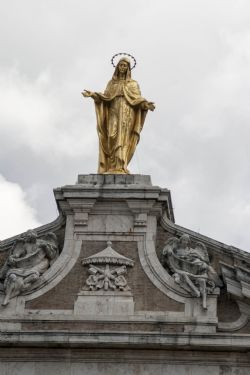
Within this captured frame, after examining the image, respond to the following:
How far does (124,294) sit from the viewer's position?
56.5ft

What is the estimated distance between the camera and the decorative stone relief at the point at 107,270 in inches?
682

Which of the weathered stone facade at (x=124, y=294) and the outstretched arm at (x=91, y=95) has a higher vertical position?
the outstretched arm at (x=91, y=95)

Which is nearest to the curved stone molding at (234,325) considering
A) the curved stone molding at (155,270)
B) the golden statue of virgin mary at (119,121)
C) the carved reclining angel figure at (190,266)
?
the carved reclining angel figure at (190,266)

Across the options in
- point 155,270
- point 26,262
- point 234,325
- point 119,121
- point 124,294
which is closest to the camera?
point 234,325

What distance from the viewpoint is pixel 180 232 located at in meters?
17.9

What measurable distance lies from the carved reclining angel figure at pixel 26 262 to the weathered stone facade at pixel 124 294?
27 millimetres

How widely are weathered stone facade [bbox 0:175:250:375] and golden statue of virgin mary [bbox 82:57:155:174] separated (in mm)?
458

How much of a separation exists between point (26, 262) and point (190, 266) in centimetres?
280

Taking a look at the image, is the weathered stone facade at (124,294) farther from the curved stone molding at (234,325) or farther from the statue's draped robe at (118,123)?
the statue's draped robe at (118,123)

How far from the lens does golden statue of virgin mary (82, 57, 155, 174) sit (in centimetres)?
1864

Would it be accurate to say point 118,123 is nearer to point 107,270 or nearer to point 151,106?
point 151,106

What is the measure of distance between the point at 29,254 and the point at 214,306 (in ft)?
10.8

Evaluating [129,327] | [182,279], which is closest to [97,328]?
[129,327]

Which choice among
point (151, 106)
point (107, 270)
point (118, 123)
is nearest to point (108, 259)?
point (107, 270)
